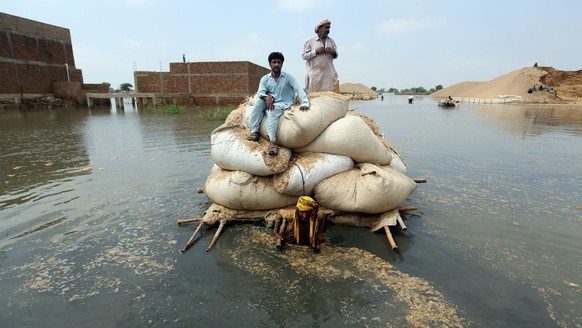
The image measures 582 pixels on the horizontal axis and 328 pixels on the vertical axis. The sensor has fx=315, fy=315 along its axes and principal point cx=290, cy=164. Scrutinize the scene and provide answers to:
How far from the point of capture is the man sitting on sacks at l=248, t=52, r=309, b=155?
4.04m

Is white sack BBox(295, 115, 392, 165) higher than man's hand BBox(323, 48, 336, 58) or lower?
lower

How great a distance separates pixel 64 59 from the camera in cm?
2836

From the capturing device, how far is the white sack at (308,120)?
157 inches

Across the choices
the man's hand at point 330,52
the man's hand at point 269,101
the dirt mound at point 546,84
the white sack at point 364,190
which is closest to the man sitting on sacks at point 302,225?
the white sack at point 364,190

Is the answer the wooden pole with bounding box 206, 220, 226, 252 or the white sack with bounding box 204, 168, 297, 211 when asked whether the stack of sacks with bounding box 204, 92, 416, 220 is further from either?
the wooden pole with bounding box 206, 220, 226, 252

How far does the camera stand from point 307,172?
4.00 m

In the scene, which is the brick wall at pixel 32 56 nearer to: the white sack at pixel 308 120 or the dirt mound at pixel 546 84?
the white sack at pixel 308 120

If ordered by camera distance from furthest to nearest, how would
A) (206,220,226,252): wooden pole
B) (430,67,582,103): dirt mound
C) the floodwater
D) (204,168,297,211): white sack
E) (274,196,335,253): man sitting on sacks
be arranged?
(430,67,582,103): dirt mound, (204,168,297,211): white sack, (206,220,226,252): wooden pole, (274,196,335,253): man sitting on sacks, the floodwater

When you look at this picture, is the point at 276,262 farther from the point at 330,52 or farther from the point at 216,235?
the point at 330,52

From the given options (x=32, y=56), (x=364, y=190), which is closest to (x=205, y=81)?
(x=32, y=56)

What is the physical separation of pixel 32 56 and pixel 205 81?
13.3m

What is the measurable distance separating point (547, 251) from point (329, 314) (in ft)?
9.11

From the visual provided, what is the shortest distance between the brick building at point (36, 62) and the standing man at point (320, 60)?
27.2m

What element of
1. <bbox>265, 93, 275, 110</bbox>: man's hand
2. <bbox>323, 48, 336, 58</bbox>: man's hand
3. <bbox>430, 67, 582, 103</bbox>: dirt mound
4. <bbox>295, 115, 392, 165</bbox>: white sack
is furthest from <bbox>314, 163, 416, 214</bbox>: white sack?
<bbox>430, 67, 582, 103</bbox>: dirt mound
